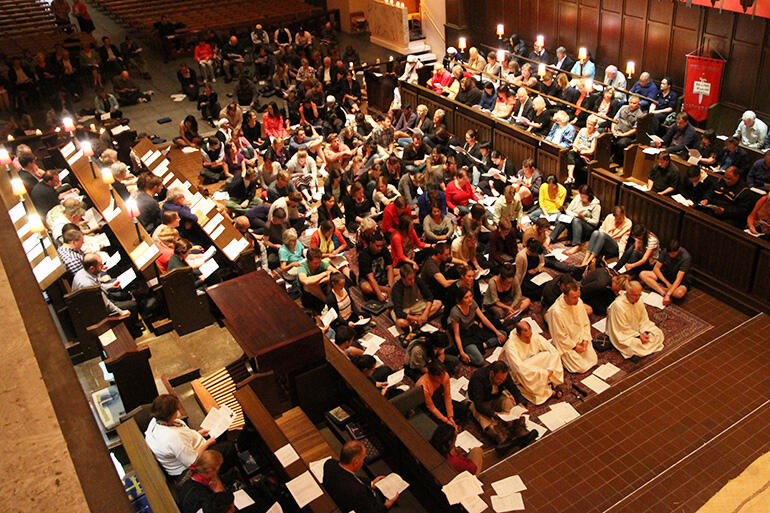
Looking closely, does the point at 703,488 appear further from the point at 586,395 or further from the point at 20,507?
the point at 20,507

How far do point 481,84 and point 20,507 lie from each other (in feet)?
48.6

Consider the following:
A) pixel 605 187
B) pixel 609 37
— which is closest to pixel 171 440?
pixel 605 187

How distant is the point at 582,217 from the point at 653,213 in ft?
3.40

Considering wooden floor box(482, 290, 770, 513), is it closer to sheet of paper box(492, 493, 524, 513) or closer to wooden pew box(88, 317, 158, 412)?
sheet of paper box(492, 493, 524, 513)

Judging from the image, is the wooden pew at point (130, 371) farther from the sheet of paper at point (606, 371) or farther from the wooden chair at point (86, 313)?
the sheet of paper at point (606, 371)

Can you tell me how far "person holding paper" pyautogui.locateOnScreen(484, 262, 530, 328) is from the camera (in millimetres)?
9195

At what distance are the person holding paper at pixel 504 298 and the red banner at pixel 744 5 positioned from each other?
22.4ft

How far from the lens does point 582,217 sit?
1114cm

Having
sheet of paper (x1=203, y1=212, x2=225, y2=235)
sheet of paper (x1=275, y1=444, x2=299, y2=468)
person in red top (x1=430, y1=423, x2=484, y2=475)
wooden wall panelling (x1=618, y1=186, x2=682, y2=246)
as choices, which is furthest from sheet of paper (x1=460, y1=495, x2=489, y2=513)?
wooden wall panelling (x1=618, y1=186, x2=682, y2=246)

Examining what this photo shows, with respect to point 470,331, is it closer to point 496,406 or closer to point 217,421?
point 496,406

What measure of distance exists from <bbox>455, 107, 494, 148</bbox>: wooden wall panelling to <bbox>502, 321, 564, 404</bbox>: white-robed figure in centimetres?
645

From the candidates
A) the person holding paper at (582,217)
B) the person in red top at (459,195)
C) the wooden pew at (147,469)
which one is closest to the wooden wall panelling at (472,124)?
the person in red top at (459,195)

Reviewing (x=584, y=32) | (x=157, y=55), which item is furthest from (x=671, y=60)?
(x=157, y=55)

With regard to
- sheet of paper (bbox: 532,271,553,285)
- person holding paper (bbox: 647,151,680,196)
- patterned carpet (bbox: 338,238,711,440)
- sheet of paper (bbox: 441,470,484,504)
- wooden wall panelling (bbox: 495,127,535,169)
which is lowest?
patterned carpet (bbox: 338,238,711,440)
